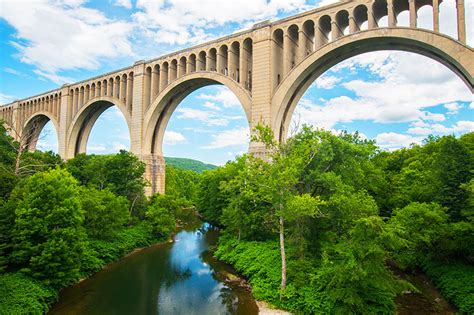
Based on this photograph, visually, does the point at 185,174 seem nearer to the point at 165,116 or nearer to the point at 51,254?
the point at 165,116

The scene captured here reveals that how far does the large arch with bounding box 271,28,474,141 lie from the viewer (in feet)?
56.9

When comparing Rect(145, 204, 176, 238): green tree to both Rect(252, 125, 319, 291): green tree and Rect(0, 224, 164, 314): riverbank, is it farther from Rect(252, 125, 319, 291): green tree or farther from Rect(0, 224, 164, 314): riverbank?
Rect(252, 125, 319, 291): green tree

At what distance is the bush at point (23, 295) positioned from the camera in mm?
12828

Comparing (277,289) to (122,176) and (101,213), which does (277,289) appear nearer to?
(101,213)

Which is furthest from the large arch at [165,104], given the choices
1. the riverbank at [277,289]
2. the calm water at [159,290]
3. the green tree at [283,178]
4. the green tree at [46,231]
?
the green tree at [46,231]

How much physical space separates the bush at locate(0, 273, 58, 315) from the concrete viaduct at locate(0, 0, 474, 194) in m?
13.6

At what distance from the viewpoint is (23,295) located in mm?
13508

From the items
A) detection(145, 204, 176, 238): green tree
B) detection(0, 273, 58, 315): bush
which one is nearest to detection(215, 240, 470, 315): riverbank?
detection(0, 273, 58, 315): bush

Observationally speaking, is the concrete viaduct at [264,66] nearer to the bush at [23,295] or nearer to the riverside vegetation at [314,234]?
the riverside vegetation at [314,234]

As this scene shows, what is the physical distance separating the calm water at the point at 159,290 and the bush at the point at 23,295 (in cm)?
76

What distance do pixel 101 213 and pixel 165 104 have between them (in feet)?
46.6

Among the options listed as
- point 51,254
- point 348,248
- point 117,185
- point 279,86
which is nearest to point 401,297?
point 348,248

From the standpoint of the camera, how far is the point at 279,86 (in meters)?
23.5

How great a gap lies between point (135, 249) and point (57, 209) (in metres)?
11.6
